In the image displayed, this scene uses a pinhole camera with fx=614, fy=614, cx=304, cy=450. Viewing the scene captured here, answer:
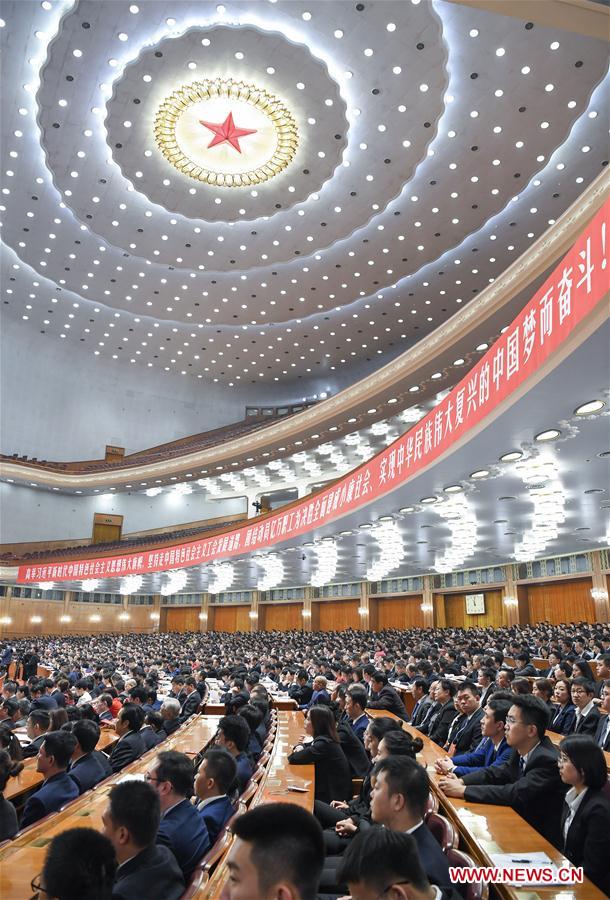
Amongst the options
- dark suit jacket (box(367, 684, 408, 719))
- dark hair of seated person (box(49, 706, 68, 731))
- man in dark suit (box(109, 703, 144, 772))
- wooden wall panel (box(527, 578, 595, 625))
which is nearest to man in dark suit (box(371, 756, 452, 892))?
man in dark suit (box(109, 703, 144, 772))

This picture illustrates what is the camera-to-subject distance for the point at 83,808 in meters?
3.36

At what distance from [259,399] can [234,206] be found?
52.1 feet

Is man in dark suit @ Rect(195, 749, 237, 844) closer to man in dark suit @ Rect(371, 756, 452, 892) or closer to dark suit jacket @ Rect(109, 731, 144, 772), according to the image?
man in dark suit @ Rect(371, 756, 452, 892)

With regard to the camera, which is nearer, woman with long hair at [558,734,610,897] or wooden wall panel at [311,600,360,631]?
woman with long hair at [558,734,610,897]

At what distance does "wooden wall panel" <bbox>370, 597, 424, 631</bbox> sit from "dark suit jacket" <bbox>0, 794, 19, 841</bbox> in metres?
19.1

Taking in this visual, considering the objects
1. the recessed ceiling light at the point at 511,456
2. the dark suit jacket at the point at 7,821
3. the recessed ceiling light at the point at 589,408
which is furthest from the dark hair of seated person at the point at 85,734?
the recessed ceiling light at the point at 511,456

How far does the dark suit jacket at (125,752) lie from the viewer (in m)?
5.11

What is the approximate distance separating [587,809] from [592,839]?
0.13 metres

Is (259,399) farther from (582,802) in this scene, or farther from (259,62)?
(582,802)

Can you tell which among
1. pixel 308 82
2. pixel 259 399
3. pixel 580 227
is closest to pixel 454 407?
pixel 580 227

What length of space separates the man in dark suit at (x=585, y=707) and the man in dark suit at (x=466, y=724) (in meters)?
0.86

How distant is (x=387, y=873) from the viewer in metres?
1.47

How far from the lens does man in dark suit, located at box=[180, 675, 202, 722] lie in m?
7.98

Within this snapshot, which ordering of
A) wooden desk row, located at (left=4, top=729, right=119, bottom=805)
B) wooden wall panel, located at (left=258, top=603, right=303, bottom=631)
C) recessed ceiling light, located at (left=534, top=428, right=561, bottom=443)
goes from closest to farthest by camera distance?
wooden desk row, located at (left=4, top=729, right=119, bottom=805) < recessed ceiling light, located at (left=534, top=428, right=561, bottom=443) < wooden wall panel, located at (left=258, top=603, right=303, bottom=631)
